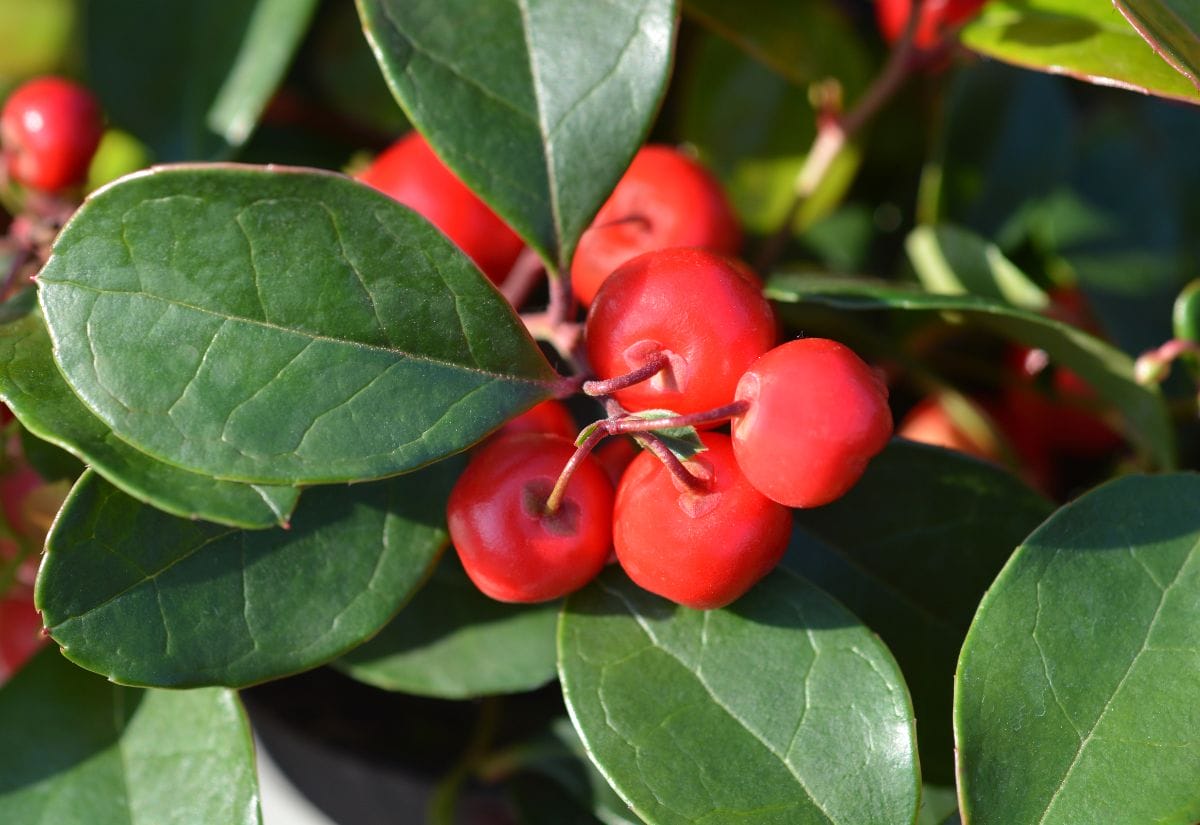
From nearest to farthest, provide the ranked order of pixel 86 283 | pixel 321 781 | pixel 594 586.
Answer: pixel 86 283, pixel 594 586, pixel 321 781

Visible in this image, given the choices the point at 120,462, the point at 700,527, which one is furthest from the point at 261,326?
the point at 700,527

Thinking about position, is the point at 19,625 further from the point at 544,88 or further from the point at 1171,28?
the point at 1171,28

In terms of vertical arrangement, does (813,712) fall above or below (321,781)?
above

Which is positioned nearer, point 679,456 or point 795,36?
point 679,456

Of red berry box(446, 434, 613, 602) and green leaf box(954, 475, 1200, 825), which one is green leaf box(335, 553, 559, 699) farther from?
green leaf box(954, 475, 1200, 825)

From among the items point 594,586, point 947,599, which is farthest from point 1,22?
point 947,599

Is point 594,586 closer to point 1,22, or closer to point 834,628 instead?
point 834,628
